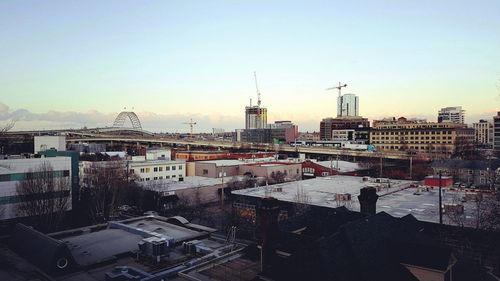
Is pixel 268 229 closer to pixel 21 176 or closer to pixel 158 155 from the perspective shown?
pixel 21 176

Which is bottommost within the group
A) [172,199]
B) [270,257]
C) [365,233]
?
[172,199]

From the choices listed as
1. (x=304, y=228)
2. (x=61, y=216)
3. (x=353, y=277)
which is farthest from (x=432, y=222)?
(x=61, y=216)

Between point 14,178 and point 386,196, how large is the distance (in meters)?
36.1

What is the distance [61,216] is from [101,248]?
13699mm

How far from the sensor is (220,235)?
2370 cm

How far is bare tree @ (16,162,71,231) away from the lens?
32938 millimetres

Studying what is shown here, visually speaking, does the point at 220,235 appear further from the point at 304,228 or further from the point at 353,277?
the point at 353,277

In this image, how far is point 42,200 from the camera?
33531mm

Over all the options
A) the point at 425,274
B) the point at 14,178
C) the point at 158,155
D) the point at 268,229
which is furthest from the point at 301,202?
the point at 158,155

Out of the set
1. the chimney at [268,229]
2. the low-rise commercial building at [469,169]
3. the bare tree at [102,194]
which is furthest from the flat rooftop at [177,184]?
the low-rise commercial building at [469,169]

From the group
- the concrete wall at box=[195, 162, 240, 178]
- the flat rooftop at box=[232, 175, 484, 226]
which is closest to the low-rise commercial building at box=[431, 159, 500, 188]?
the flat rooftop at box=[232, 175, 484, 226]

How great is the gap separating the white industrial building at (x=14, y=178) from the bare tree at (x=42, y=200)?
0.52m

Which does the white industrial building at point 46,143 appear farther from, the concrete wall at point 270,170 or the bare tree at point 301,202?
the bare tree at point 301,202

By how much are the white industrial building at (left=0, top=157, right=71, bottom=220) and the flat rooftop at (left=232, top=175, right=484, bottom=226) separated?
1853cm
